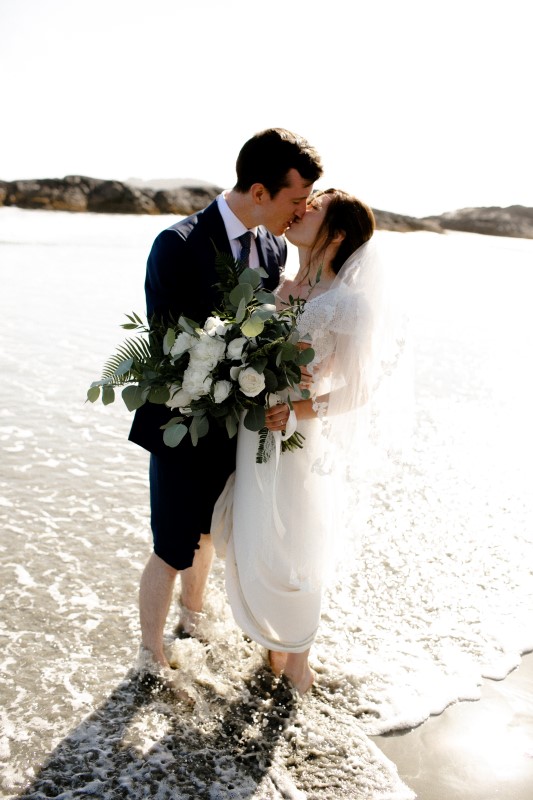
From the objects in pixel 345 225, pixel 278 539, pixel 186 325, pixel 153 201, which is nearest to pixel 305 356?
pixel 186 325

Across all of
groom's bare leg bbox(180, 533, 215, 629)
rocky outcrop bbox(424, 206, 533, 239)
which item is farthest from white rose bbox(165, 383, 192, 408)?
rocky outcrop bbox(424, 206, 533, 239)

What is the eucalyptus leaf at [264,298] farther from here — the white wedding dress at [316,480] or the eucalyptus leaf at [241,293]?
the white wedding dress at [316,480]

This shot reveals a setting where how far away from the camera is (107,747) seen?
10.2ft

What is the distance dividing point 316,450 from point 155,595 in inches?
38.2

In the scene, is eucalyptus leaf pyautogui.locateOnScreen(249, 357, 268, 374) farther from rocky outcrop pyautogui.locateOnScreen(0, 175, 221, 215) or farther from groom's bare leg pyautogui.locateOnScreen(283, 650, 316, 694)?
rocky outcrop pyautogui.locateOnScreen(0, 175, 221, 215)

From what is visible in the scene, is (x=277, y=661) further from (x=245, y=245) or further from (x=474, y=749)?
(x=245, y=245)

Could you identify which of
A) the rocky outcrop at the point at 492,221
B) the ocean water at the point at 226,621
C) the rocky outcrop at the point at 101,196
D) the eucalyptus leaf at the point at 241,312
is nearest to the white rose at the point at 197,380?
the eucalyptus leaf at the point at 241,312

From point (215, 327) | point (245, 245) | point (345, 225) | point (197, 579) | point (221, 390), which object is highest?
point (345, 225)

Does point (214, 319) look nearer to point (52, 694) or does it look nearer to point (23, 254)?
point (52, 694)

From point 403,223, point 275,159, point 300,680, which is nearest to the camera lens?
point 275,159

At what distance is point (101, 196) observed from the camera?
30500 millimetres

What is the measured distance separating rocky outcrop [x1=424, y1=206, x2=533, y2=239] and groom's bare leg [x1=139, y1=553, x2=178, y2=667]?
30.6 meters

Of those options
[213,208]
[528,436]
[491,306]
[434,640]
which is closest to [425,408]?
[528,436]

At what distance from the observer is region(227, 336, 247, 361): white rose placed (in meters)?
2.65
